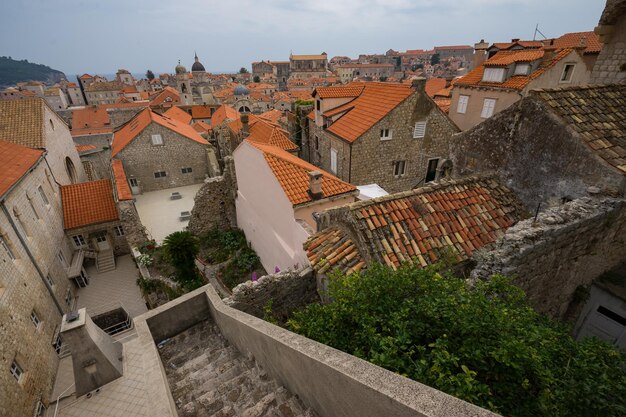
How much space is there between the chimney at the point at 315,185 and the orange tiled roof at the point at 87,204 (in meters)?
12.8

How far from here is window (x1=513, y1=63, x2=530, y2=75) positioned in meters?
19.6

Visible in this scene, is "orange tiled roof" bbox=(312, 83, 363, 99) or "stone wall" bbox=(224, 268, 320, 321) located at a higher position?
"orange tiled roof" bbox=(312, 83, 363, 99)

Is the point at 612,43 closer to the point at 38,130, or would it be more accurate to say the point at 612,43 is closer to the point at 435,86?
the point at 38,130

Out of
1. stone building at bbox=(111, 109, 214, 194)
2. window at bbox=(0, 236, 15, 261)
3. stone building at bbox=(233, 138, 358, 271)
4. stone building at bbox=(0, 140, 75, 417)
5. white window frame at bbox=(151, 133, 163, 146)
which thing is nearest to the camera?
stone building at bbox=(0, 140, 75, 417)

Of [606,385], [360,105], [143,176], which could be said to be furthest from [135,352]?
[143,176]

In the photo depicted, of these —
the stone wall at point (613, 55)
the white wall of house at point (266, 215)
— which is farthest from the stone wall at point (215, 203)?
the stone wall at point (613, 55)

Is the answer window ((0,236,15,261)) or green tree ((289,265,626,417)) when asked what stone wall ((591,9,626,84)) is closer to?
green tree ((289,265,626,417))

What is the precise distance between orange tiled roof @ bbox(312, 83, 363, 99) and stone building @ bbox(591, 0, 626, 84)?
14.0m

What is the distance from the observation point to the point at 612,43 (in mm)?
7195

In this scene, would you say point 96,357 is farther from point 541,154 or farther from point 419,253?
point 541,154

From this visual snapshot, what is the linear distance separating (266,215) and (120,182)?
37.3 feet

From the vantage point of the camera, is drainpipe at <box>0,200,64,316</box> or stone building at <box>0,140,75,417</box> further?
drainpipe at <box>0,200,64,316</box>

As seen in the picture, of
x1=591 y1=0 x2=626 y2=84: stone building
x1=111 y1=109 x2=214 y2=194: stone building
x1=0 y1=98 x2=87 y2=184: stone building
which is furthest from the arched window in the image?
x1=591 y1=0 x2=626 y2=84: stone building

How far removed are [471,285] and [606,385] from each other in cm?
207
